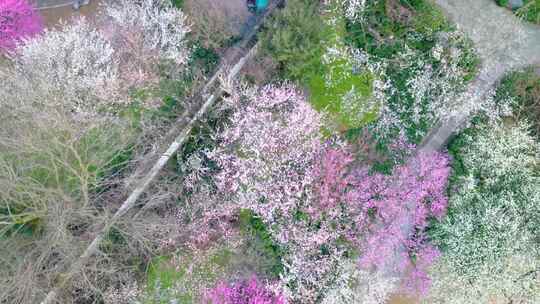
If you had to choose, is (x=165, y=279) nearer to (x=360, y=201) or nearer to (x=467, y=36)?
(x=360, y=201)

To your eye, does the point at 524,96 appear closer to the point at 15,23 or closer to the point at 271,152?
the point at 271,152

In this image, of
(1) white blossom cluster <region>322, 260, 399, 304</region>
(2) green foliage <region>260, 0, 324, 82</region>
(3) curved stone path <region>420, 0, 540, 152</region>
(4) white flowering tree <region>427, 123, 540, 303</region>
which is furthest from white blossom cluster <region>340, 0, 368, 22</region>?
(1) white blossom cluster <region>322, 260, 399, 304</region>

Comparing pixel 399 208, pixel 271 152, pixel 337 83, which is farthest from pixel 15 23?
pixel 399 208

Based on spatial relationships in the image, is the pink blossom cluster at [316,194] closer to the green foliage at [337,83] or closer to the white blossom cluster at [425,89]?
the green foliage at [337,83]

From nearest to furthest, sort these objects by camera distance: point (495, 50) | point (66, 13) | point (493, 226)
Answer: point (493, 226)
point (495, 50)
point (66, 13)

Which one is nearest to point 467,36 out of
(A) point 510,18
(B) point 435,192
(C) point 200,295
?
(A) point 510,18

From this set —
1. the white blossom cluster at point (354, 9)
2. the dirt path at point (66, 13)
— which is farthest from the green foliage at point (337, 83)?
the dirt path at point (66, 13)

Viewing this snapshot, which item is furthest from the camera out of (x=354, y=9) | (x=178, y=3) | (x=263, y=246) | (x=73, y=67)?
(x=178, y=3)
